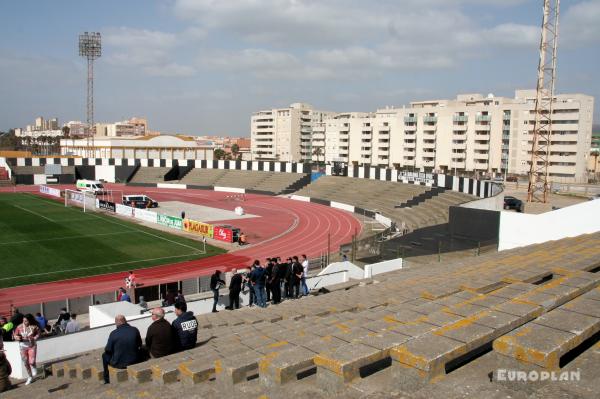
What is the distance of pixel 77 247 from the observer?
32.1m

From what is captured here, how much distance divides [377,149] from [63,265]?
92.4 m

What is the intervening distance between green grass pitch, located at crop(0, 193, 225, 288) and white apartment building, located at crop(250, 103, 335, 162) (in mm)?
112547

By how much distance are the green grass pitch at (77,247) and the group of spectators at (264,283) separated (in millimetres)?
14074

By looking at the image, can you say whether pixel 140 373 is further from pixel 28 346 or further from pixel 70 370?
pixel 28 346

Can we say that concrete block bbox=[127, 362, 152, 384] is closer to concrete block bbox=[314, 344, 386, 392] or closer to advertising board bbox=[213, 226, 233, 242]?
concrete block bbox=[314, 344, 386, 392]

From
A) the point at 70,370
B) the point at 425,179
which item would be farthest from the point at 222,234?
the point at 425,179

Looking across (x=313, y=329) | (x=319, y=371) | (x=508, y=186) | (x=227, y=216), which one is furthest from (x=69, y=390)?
(x=508, y=186)

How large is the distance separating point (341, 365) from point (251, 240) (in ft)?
106

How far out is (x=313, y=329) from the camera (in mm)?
8070

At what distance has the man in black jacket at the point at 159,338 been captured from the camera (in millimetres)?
7586

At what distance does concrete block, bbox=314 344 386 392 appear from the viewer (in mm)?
4633

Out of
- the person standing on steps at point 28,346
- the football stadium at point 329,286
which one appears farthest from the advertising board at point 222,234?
the person standing on steps at point 28,346

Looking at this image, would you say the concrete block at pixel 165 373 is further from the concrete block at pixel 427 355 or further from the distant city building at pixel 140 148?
the distant city building at pixel 140 148

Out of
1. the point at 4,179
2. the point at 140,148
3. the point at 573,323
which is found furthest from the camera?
the point at 140,148
